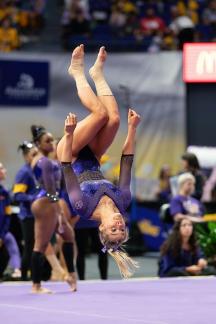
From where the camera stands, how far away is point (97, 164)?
6.92 m

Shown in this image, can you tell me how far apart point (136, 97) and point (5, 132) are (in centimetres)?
215

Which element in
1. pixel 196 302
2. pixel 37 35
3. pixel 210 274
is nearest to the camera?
pixel 196 302

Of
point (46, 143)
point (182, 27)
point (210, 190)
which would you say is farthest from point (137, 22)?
point (46, 143)

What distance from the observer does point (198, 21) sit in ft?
60.3

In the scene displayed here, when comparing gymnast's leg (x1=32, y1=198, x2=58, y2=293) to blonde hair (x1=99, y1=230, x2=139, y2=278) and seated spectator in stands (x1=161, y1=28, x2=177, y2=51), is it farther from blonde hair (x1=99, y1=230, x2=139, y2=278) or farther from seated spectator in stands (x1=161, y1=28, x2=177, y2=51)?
seated spectator in stands (x1=161, y1=28, x2=177, y2=51)

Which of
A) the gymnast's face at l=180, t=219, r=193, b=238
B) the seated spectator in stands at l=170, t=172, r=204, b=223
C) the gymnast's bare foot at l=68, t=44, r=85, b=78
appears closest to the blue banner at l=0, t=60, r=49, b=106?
the seated spectator in stands at l=170, t=172, r=204, b=223

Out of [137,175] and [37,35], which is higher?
[37,35]

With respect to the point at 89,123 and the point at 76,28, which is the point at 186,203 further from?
the point at 76,28

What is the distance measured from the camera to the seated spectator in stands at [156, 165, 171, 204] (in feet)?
42.2

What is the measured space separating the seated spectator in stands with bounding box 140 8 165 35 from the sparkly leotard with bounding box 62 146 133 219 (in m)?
10.6

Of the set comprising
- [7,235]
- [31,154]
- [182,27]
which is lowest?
[7,235]

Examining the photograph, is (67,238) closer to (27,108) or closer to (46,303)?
(46,303)

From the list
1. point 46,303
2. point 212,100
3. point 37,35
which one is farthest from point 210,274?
point 37,35

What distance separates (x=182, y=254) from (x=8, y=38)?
7.46 m
